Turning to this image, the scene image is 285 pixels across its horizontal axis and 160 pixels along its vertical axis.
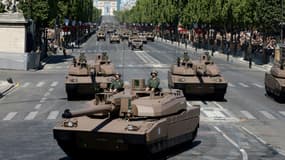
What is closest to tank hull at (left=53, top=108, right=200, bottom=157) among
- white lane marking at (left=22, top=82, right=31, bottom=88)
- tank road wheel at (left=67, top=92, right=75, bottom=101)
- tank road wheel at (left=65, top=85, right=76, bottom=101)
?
tank road wheel at (left=65, top=85, right=76, bottom=101)

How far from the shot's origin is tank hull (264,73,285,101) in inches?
1429

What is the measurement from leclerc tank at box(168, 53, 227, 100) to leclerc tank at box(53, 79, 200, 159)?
14.7m

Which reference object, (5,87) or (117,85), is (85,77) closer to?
(5,87)

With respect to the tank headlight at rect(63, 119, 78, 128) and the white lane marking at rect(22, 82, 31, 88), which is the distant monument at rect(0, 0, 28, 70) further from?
the tank headlight at rect(63, 119, 78, 128)

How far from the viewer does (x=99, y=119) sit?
768 inches

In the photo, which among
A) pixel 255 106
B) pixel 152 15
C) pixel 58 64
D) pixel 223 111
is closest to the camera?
pixel 223 111

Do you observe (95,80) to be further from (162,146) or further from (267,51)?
(267,51)

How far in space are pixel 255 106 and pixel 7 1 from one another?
166ft

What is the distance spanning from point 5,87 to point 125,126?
91.3 feet

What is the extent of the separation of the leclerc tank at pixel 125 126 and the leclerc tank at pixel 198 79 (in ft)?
48.2

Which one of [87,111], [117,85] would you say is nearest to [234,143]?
[117,85]

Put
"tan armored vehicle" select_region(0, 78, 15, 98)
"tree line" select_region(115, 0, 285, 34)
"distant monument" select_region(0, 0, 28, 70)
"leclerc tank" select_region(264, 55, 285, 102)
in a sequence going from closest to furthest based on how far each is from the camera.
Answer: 1. "leclerc tank" select_region(264, 55, 285, 102)
2. "tan armored vehicle" select_region(0, 78, 15, 98)
3. "distant monument" select_region(0, 0, 28, 70)
4. "tree line" select_region(115, 0, 285, 34)

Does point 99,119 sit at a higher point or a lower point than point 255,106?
higher

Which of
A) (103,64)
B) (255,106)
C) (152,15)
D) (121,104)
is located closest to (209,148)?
(121,104)
